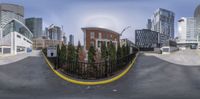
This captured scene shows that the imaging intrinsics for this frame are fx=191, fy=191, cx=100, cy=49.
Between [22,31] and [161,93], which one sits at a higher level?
[22,31]

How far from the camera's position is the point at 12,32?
5562cm

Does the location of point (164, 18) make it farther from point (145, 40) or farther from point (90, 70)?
point (145, 40)

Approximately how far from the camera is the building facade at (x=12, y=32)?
4892 cm

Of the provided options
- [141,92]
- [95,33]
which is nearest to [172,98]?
A: [141,92]

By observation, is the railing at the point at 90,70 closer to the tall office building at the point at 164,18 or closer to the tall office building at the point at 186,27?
the tall office building at the point at 164,18

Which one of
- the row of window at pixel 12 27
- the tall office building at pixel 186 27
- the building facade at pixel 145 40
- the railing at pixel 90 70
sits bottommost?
the railing at pixel 90 70

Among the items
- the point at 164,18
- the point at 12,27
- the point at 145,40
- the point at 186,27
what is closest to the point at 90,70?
the point at 164,18

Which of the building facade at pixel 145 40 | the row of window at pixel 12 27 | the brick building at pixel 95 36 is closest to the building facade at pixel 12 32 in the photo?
the row of window at pixel 12 27

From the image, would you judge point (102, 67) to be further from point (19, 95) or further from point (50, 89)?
point (19, 95)

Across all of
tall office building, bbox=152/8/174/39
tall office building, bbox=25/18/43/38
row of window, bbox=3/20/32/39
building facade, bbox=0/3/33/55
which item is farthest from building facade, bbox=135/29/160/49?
row of window, bbox=3/20/32/39

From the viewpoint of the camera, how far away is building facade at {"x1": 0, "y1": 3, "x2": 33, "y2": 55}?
48.9 meters

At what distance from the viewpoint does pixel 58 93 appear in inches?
295

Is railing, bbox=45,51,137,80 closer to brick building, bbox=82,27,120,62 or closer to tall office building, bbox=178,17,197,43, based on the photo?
tall office building, bbox=178,17,197,43

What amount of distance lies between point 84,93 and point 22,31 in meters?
70.8
